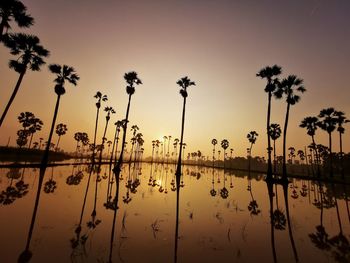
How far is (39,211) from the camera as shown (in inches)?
428

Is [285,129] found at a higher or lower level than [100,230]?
higher

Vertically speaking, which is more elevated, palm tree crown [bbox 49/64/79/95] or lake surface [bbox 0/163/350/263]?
palm tree crown [bbox 49/64/79/95]

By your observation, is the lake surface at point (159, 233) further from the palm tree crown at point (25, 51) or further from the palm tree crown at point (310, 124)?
the palm tree crown at point (310, 124)

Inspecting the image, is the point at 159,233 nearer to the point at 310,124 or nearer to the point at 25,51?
the point at 25,51

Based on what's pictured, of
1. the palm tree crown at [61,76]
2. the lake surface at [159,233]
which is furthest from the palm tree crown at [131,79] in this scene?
the lake surface at [159,233]

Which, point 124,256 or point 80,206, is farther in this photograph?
point 80,206

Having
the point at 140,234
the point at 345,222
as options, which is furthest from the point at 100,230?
the point at 345,222

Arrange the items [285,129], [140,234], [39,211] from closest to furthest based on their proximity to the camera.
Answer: [140,234] < [39,211] < [285,129]

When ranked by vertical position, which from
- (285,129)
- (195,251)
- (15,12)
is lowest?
(195,251)

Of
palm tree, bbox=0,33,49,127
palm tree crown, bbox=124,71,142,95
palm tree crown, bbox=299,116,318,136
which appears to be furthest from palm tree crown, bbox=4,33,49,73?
palm tree crown, bbox=299,116,318,136

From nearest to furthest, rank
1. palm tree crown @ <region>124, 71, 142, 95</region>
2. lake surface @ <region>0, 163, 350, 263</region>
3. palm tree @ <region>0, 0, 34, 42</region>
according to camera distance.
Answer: lake surface @ <region>0, 163, 350, 263</region> → palm tree @ <region>0, 0, 34, 42</region> → palm tree crown @ <region>124, 71, 142, 95</region>

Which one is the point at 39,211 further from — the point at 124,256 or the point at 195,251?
the point at 195,251

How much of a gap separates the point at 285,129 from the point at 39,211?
37.7m

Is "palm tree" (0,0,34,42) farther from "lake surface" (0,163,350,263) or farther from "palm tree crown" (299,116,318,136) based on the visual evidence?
"palm tree crown" (299,116,318,136)
